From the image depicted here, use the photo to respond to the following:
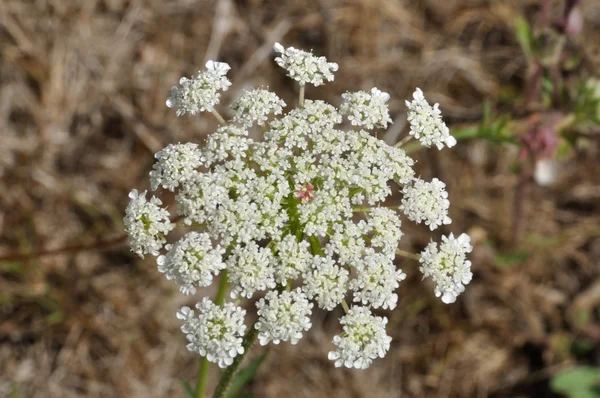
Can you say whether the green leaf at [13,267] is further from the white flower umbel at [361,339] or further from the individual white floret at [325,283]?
Answer: the white flower umbel at [361,339]

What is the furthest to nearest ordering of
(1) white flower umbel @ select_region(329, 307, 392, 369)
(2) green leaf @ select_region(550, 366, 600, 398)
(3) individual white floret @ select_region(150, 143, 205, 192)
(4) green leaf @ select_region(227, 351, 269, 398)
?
(2) green leaf @ select_region(550, 366, 600, 398)
(4) green leaf @ select_region(227, 351, 269, 398)
(3) individual white floret @ select_region(150, 143, 205, 192)
(1) white flower umbel @ select_region(329, 307, 392, 369)

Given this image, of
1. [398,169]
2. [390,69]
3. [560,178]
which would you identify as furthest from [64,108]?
[560,178]

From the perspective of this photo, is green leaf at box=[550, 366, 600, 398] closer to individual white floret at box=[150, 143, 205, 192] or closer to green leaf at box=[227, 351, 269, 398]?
green leaf at box=[227, 351, 269, 398]

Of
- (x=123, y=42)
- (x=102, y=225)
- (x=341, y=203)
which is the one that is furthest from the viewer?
(x=123, y=42)

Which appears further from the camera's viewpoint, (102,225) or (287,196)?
(102,225)

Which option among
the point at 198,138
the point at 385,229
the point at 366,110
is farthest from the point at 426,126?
the point at 198,138

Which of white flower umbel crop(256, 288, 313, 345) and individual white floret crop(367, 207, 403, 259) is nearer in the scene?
white flower umbel crop(256, 288, 313, 345)

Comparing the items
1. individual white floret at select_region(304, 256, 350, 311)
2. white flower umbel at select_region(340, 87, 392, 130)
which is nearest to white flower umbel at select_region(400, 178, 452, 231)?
white flower umbel at select_region(340, 87, 392, 130)

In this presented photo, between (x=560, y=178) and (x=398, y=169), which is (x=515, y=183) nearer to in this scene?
(x=560, y=178)
